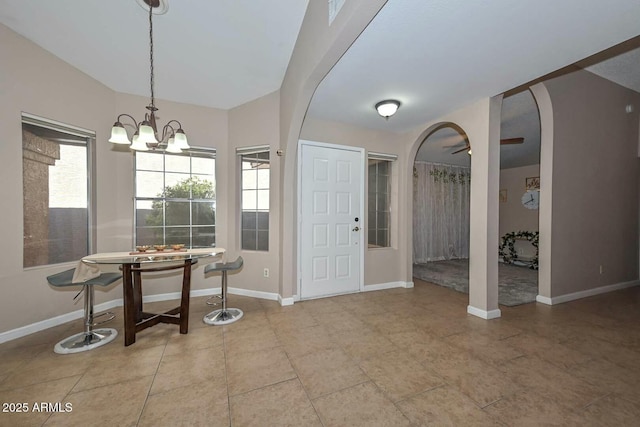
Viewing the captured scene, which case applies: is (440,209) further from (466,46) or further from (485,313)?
(466,46)

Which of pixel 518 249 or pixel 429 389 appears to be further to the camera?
pixel 518 249

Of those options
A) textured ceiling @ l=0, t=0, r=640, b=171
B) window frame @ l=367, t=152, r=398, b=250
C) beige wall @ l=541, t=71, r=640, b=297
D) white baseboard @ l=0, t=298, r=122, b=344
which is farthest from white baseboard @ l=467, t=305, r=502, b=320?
white baseboard @ l=0, t=298, r=122, b=344

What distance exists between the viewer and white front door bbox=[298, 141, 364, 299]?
12.1ft

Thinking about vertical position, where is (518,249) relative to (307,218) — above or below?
below

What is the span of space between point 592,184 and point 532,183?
9.28ft

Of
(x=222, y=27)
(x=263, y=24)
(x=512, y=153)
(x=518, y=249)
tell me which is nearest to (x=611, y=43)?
(x=263, y=24)

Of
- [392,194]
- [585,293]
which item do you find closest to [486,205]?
[392,194]

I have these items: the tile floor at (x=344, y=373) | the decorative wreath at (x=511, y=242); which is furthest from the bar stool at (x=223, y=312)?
the decorative wreath at (x=511, y=242)

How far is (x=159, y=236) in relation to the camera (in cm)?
360

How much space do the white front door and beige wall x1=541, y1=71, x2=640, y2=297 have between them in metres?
2.68

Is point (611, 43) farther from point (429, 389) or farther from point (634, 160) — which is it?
point (634, 160)

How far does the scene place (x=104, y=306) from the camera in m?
3.23

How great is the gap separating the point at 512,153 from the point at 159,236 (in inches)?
286

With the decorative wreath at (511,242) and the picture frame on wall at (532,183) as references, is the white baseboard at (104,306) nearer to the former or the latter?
the decorative wreath at (511,242)
